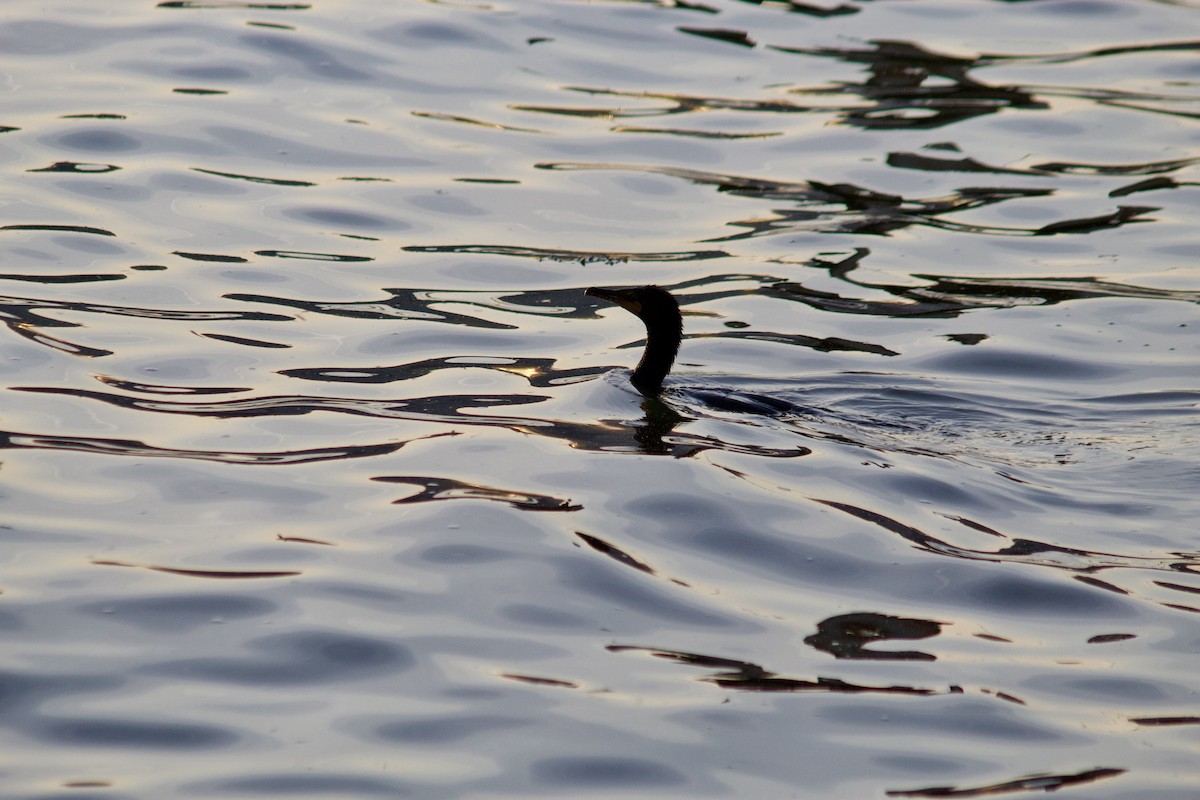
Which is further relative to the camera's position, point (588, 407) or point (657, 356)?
point (657, 356)

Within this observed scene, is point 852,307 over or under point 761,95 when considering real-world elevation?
under

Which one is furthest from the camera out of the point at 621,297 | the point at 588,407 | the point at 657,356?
the point at 621,297

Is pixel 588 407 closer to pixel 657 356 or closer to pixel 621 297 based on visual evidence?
pixel 657 356

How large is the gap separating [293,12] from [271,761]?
41.2 feet

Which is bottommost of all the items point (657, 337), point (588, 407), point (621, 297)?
point (588, 407)

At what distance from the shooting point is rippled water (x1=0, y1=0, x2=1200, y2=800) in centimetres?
548

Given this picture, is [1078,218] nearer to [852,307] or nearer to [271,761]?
[852,307]

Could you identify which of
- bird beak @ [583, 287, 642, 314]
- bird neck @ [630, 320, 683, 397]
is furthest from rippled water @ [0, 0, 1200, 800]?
bird beak @ [583, 287, 642, 314]

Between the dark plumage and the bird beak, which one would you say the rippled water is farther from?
the bird beak

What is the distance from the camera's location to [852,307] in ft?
36.6

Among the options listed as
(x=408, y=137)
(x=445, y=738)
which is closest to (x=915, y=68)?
(x=408, y=137)

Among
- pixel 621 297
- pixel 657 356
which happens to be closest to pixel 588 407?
pixel 657 356

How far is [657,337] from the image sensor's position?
9.38 metres

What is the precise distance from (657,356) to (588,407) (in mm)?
688
